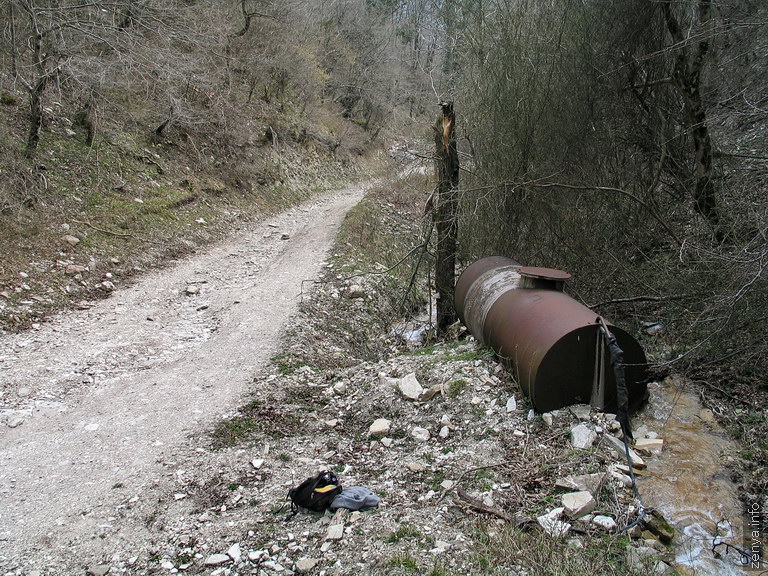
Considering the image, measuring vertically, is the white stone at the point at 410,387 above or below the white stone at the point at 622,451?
below

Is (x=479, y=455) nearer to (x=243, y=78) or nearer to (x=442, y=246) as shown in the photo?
(x=442, y=246)

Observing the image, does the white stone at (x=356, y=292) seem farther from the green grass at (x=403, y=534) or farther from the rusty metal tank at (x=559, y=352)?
the green grass at (x=403, y=534)

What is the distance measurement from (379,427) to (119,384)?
3.15 metres

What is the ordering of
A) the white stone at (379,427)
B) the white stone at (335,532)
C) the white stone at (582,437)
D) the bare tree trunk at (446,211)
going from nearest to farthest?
1. the white stone at (335,532)
2. the white stone at (582,437)
3. the white stone at (379,427)
4. the bare tree trunk at (446,211)

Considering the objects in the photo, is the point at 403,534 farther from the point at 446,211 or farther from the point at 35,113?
the point at 35,113

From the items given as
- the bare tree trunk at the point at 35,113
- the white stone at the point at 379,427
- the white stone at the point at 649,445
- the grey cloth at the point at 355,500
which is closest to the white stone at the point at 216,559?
the grey cloth at the point at 355,500

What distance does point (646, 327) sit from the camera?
667 cm

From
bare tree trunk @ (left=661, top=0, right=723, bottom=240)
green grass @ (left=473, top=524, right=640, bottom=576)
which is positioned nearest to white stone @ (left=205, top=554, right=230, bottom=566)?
green grass @ (left=473, top=524, right=640, bottom=576)

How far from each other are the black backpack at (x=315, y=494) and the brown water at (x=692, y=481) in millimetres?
2206

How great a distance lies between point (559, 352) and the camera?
4656 mm

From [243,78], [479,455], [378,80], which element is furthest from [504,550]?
[378,80]

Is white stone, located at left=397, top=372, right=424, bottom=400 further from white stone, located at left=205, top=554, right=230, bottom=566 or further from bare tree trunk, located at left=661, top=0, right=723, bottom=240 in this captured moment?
bare tree trunk, located at left=661, top=0, right=723, bottom=240

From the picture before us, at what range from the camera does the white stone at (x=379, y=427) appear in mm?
5270

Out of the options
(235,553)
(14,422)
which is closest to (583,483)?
(235,553)
